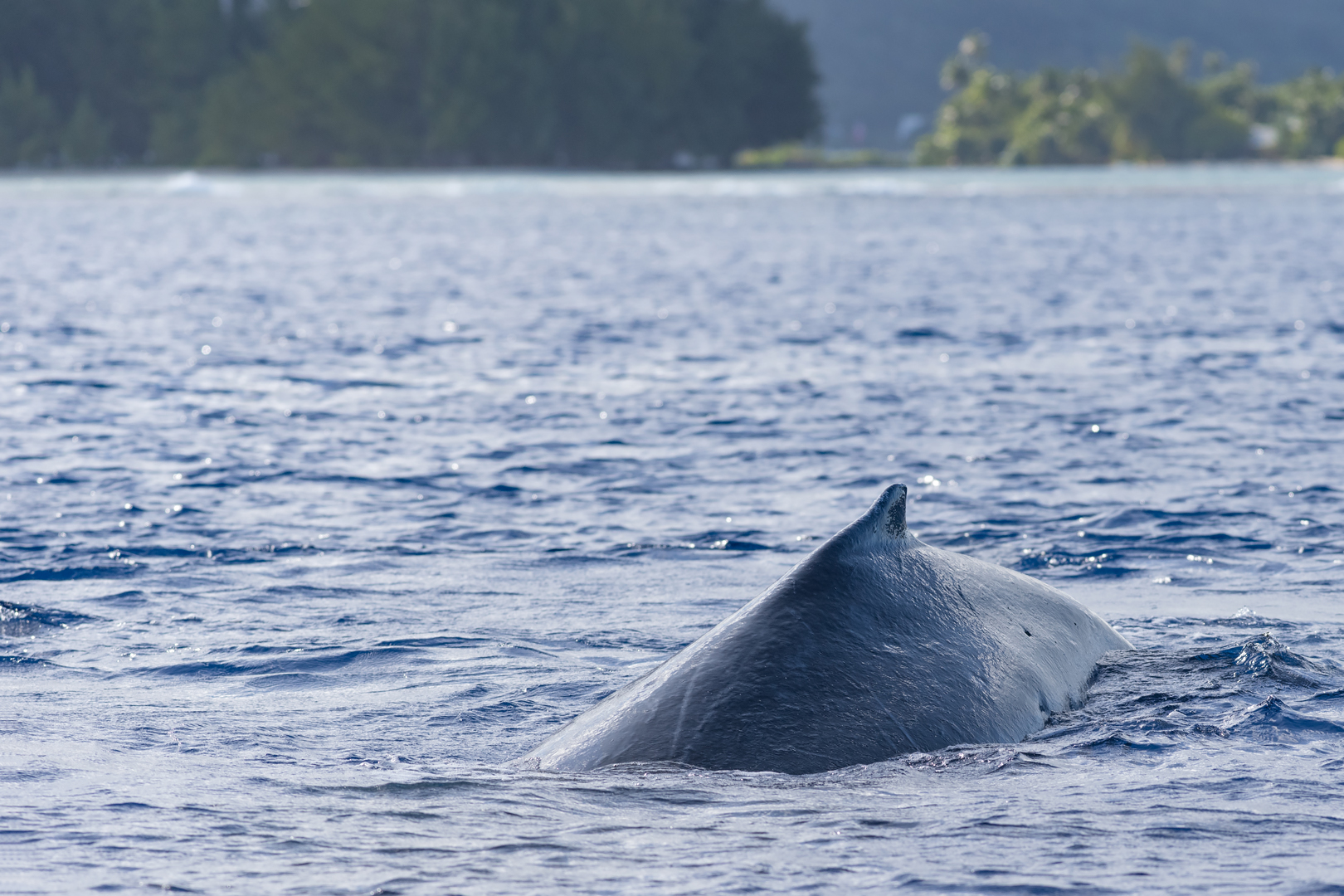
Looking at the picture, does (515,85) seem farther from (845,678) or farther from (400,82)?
(845,678)

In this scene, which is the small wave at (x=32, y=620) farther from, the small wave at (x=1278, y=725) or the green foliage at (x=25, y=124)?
the green foliage at (x=25, y=124)

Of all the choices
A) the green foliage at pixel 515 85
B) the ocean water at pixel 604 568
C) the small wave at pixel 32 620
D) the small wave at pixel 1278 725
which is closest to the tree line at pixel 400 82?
the green foliage at pixel 515 85

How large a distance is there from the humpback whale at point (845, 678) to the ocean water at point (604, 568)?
14 centimetres

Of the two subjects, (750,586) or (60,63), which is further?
(60,63)

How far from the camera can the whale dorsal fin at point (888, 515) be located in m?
8.21

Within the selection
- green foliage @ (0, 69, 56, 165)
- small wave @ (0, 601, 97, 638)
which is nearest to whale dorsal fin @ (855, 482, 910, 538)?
small wave @ (0, 601, 97, 638)

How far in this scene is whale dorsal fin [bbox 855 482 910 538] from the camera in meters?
8.21

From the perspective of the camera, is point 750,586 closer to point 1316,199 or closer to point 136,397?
point 136,397

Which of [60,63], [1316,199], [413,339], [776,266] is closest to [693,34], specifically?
[60,63]

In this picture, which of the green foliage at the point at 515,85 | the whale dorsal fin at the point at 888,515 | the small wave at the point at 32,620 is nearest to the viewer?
the whale dorsal fin at the point at 888,515

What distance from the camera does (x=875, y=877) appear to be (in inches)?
260

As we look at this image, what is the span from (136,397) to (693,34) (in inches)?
6638

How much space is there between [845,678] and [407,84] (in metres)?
180

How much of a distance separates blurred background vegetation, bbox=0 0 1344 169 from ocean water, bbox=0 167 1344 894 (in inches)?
5461
